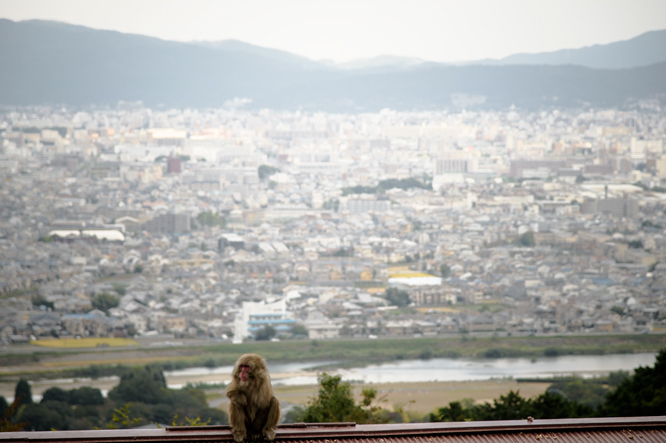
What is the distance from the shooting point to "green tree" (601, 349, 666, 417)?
19.0ft

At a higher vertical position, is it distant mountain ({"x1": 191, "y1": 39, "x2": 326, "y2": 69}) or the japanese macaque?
distant mountain ({"x1": 191, "y1": 39, "x2": 326, "y2": 69})

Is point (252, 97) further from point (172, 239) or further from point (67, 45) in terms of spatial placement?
point (172, 239)

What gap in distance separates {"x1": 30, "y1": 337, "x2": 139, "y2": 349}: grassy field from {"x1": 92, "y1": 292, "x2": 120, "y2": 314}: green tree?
61.5 inches

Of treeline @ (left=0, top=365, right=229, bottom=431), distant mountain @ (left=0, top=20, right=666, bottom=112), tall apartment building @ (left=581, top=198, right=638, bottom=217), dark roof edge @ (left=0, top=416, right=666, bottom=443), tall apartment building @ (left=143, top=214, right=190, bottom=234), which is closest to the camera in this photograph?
dark roof edge @ (left=0, top=416, right=666, bottom=443)

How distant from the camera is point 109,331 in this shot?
1756cm

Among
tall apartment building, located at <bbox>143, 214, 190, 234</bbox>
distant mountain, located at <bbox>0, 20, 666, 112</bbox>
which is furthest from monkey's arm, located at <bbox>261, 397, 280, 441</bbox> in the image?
distant mountain, located at <bbox>0, 20, 666, 112</bbox>

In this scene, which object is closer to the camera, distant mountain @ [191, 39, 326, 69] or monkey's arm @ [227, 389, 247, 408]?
monkey's arm @ [227, 389, 247, 408]

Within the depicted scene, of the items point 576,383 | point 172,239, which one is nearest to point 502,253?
point 576,383

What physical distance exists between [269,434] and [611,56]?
3315 cm

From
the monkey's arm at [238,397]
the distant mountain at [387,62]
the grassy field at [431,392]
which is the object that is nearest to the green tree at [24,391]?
the grassy field at [431,392]

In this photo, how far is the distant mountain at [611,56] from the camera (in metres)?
29.7

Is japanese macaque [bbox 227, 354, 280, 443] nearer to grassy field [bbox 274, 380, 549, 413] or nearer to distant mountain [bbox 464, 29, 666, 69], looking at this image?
grassy field [bbox 274, 380, 549, 413]

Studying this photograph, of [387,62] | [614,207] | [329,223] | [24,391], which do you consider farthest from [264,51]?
[24,391]

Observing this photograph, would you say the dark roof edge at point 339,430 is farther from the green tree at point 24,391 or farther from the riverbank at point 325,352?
the riverbank at point 325,352
